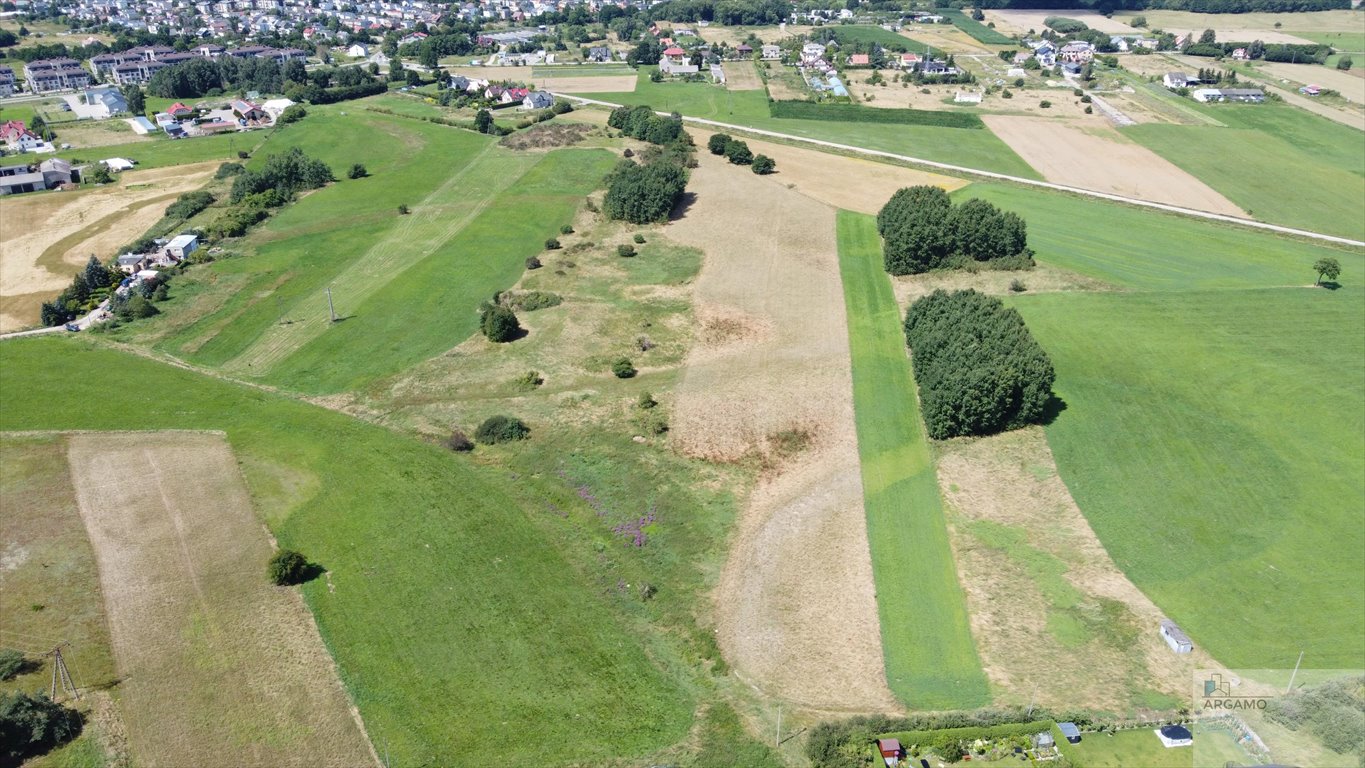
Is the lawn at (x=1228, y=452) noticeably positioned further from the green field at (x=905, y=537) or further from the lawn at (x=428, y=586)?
the lawn at (x=428, y=586)

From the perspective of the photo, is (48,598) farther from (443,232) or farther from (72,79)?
(72,79)

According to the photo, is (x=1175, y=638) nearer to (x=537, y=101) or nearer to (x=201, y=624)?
(x=201, y=624)

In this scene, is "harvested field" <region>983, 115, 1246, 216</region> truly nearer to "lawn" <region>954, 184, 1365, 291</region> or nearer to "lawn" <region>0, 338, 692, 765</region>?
"lawn" <region>954, 184, 1365, 291</region>

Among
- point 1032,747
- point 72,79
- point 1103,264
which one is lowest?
point 1032,747

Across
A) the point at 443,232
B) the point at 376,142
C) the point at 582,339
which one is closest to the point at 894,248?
the point at 582,339

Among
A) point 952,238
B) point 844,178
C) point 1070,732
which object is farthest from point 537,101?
point 1070,732

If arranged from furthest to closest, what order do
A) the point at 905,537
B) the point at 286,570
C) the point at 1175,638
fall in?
the point at 905,537
the point at 286,570
the point at 1175,638
